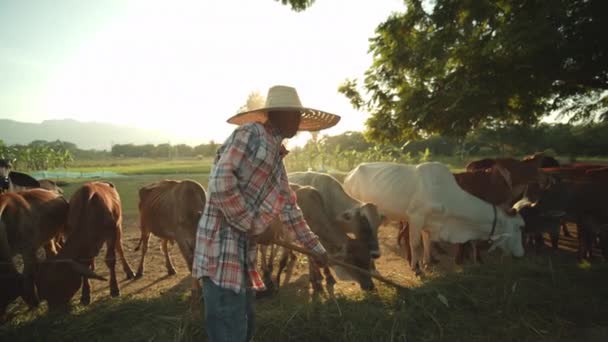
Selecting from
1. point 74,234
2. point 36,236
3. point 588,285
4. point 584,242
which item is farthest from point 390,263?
point 36,236

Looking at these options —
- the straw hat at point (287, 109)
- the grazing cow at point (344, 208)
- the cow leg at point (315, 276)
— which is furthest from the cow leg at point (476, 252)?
the straw hat at point (287, 109)

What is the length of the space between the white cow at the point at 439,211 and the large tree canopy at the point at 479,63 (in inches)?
55.7

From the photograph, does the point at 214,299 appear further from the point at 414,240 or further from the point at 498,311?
the point at 414,240

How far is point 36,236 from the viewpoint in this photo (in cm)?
512

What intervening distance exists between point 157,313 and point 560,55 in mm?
7335

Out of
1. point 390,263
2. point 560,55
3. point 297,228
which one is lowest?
point 390,263

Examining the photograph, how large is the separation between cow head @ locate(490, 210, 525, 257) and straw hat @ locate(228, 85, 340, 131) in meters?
4.35

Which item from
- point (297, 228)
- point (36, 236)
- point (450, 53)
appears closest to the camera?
point (297, 228)

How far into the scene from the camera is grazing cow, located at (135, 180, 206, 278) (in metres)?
5.42

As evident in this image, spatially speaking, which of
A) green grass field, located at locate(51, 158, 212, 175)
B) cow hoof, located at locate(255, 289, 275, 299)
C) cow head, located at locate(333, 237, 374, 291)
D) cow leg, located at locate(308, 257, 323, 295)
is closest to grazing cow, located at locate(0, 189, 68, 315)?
cow hoof, located at locate(255, 289, 275, 299)

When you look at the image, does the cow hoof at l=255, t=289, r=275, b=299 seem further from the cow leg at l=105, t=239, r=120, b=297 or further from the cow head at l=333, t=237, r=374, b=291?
the cow leg at l=105, t=239, r=120, b=297

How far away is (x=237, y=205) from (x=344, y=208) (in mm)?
3538

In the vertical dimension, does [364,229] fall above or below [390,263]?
above

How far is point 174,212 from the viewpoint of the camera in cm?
563
